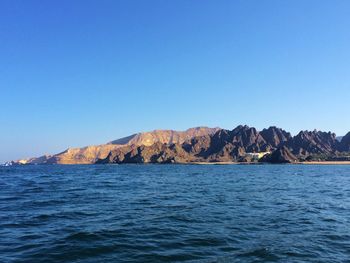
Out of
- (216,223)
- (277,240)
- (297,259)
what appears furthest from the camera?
(216,223)

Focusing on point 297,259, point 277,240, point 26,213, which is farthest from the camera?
point 26,213

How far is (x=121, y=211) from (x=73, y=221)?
5.35 meters

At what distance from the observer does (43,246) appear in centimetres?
1797

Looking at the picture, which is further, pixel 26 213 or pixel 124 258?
pixel 26 213

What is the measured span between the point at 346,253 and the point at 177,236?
8753mm

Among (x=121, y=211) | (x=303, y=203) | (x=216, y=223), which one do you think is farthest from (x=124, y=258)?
(x=303, y=203)

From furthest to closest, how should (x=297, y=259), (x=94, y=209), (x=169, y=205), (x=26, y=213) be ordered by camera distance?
(x=169, y=205), (x=94, y=209), (x=26, y=213), (x=297, y=259)

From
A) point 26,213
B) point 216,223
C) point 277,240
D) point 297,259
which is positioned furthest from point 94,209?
point 297,259

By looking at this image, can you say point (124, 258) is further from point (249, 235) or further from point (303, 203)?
point (303, 203)

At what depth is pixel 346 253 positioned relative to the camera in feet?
56.5

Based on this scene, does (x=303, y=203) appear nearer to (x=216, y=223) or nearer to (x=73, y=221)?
(x=216, y=223)

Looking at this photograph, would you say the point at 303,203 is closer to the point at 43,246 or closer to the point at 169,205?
the point at 169,205

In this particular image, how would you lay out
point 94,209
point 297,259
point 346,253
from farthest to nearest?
point 94,209 < point 346,253 < point 297,259

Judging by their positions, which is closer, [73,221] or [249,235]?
[249,235]
